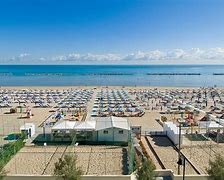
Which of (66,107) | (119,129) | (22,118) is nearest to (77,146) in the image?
(119,129)

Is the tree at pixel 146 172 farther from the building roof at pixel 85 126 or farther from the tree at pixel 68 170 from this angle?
the building roof at pixel 85 126

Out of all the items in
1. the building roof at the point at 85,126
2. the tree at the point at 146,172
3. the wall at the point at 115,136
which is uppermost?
the tree at the point at 146,172

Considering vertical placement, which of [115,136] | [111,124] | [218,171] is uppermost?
[218,171]

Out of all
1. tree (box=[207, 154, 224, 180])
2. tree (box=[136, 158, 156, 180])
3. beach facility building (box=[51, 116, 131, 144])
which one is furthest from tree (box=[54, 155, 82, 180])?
beach facility building (box=[51, 116, 131, 144])

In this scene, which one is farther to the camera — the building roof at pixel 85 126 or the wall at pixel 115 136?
the building roof at pixel 85 126

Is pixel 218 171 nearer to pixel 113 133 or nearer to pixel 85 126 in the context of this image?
pixel 113 133

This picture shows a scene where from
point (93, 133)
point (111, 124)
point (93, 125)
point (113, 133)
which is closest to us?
point (113, 133)

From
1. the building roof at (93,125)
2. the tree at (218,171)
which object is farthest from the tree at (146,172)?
the building roof at (93,125)

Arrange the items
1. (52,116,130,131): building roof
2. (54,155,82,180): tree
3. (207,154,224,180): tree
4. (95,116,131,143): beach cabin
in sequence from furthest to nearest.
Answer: (52,116,130,131): building roof, (95,116,131,143): beach cabin, (54,155,82,180): tree, (207,154,224,180): tree

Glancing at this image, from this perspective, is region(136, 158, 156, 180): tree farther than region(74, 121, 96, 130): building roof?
No

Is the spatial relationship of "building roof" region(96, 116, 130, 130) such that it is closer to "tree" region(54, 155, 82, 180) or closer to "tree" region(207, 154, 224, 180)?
"tree" region(54, 155, 82, 180)

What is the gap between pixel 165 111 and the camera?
112ft

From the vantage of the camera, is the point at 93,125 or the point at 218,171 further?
the point at 93,125

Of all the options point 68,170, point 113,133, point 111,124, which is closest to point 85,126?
point 111,124
